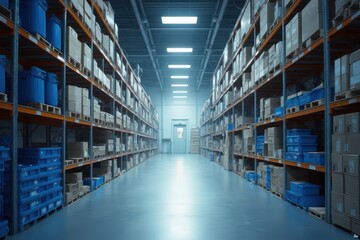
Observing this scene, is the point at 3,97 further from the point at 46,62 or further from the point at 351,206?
the point at 351,206

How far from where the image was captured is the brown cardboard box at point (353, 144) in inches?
156

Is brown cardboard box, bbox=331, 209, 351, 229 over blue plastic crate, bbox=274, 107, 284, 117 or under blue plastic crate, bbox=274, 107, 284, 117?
Result: under

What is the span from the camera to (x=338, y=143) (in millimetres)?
4395

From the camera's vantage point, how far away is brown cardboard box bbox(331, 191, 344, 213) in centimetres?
422

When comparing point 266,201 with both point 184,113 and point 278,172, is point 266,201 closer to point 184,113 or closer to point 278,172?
point 278,172

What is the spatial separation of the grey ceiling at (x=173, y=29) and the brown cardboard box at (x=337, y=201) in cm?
1045

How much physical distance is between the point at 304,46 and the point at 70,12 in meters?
4.43

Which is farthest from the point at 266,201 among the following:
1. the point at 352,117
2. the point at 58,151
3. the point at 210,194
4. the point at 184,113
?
the point at 184,113

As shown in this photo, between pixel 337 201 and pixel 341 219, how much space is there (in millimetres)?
247

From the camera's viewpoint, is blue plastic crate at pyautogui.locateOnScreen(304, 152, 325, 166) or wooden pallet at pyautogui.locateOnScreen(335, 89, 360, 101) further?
blue plastic crate at pyautogui.locateOnScreen(304, 152, 325, 166)

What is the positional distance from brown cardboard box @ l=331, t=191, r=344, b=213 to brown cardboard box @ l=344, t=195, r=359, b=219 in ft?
0.34

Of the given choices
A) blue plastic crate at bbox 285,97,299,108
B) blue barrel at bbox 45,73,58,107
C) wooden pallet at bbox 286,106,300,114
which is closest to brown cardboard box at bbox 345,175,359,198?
wooden pallet at bbox 286,106,300,114

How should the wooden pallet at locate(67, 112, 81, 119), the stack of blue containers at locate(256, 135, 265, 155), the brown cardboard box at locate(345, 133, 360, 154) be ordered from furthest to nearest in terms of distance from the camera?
1. the stack of blue containers at locate(256, 135, 265, 155)
2. the wooden pallet at locate(67, 112, 81, 119)
3. the brown cardboard box at locate(345, 133, 360, 154)

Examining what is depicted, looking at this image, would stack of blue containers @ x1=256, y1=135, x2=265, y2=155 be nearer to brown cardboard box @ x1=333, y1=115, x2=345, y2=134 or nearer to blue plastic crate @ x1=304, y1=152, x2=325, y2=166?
blue plastic crate @ x1=304, y1=152, x2=325, y2=166
